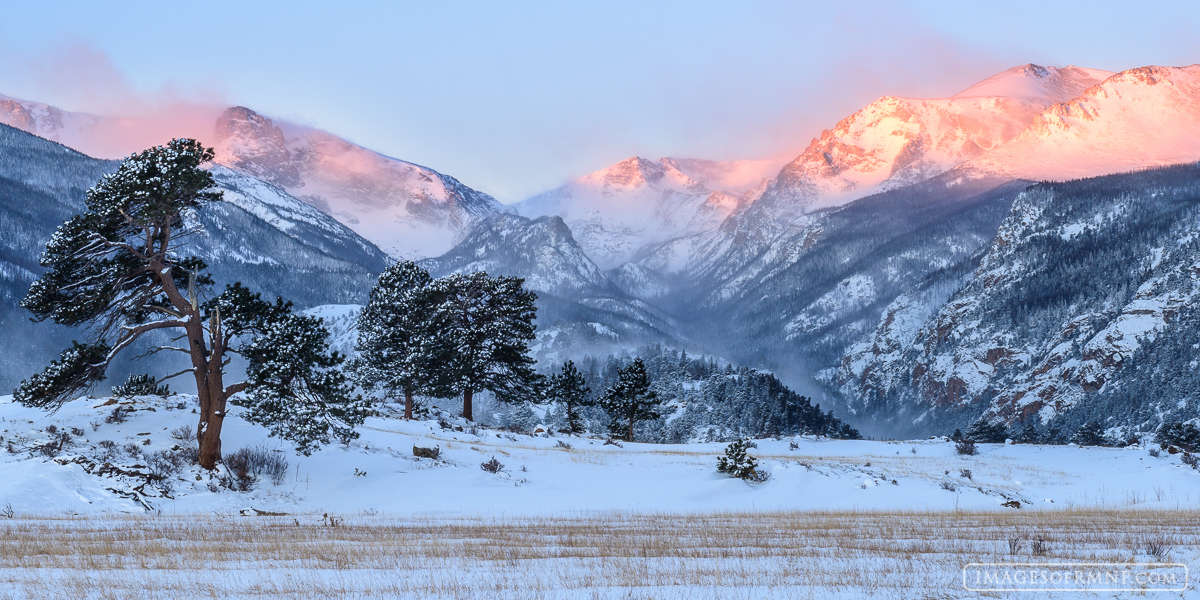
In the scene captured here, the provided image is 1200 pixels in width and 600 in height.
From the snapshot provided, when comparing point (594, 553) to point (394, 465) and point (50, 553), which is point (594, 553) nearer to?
point (50, 553)

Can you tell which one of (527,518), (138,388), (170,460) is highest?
(138,388)

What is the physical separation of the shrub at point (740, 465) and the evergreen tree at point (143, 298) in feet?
48.4


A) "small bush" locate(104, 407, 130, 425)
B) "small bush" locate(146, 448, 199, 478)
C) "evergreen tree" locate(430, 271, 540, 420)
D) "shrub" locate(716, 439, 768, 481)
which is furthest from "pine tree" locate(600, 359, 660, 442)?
"small bush" locate(146, 448, 199, 478)

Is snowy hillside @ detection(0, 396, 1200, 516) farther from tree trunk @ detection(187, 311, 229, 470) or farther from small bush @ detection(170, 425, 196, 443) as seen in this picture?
tree trunk @ detection(187, 311, 229, 470)

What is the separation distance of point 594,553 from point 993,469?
31123mm

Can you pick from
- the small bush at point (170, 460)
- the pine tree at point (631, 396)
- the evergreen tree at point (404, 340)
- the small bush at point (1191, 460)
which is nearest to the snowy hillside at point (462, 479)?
the small bush at point (170, 460)

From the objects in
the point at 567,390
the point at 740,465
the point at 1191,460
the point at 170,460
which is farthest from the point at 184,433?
the point at 567,390

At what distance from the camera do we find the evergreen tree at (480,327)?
58.8m

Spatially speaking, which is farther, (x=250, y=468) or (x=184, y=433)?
(x=184, y=433)

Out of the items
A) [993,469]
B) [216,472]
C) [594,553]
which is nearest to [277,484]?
[216,472]

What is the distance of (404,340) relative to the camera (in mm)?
61438

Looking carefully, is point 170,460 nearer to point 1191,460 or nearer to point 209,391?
point 209,391

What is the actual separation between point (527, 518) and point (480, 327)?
38865 mm

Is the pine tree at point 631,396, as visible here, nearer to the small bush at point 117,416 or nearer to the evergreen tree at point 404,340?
the evergreen tree at point 404,340
